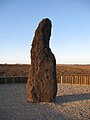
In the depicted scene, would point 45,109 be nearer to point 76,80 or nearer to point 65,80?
point 76,80

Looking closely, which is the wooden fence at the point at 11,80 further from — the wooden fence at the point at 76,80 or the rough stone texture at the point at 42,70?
the rough stone texture at the point at 42,70

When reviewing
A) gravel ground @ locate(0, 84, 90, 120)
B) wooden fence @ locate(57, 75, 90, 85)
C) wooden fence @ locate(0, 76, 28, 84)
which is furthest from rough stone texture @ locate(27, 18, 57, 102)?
wooden fence @ locate(57, 75, 90, 85)

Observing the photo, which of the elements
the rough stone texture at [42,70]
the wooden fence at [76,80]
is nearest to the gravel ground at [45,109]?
the rough stone texture at [42,70]

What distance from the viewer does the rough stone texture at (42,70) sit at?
481 inches

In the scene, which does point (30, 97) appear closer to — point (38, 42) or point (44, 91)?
point (44, 91)

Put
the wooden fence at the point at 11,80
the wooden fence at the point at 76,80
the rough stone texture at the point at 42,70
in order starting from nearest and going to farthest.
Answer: the rough stone texture at the point at 42,70 → the wooden fence at the point at 76,80 → the wooden fence at the point at 11,80

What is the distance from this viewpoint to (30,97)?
12438 mm

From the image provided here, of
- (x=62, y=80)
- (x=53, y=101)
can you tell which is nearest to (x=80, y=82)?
(x=62, y=80)

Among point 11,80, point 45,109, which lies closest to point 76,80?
point 11,80

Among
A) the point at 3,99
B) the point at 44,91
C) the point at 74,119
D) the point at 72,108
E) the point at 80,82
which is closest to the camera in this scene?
the point at 74,119

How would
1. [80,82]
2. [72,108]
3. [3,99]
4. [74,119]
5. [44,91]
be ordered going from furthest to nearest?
[80,82], [3,99], [44,91], [72,108], [74,119]

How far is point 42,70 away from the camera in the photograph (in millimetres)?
12297

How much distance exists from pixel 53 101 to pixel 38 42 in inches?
112

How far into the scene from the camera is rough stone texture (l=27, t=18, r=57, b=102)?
481 inches
